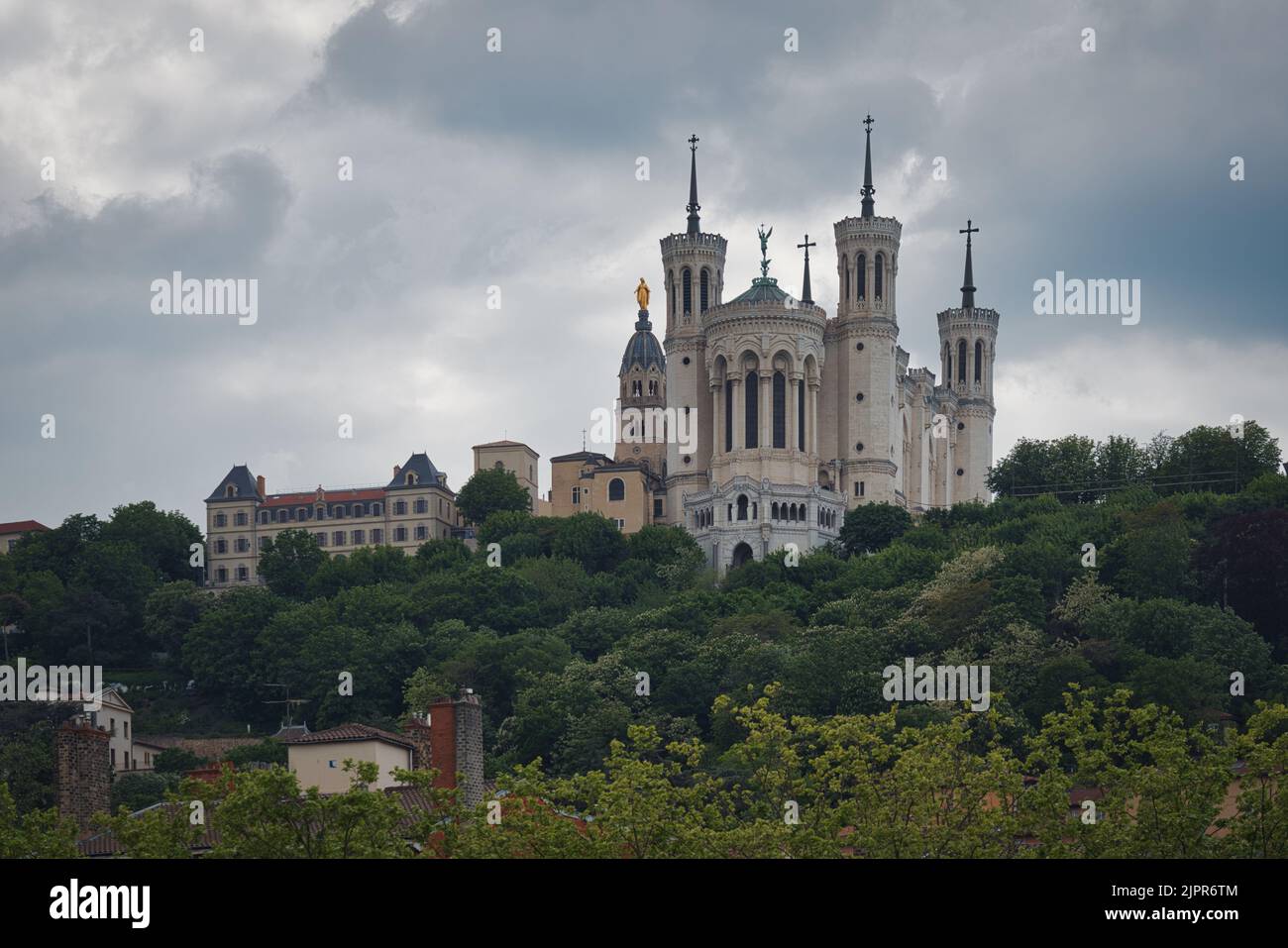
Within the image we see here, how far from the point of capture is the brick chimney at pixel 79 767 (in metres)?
55.3

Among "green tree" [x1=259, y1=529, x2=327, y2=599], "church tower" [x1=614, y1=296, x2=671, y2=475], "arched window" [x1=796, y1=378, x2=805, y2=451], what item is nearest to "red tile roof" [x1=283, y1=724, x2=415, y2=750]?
"arched window" [x1=796, y1=378, x2=805, y2=451]

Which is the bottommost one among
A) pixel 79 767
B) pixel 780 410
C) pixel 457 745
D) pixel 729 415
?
pixel 79 767

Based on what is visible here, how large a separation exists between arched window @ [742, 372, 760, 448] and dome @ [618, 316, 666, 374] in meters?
23.6

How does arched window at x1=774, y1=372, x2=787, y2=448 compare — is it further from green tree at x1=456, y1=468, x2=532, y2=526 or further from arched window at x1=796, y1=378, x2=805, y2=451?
green tree at x1=456, y1=468, x2=532, y2=526

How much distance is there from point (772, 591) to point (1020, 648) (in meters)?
25.7

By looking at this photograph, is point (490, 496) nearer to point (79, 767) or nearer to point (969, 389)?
point (969, 389)

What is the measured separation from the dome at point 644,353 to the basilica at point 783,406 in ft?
31.7

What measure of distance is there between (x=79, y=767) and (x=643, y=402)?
333 feet

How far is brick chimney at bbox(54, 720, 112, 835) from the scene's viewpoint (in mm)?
55281

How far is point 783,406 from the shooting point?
133 m

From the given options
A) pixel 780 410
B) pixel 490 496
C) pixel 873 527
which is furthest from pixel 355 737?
pixel 490 496

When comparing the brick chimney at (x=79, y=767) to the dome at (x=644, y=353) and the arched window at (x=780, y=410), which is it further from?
the dome at (x=644, y=353)
